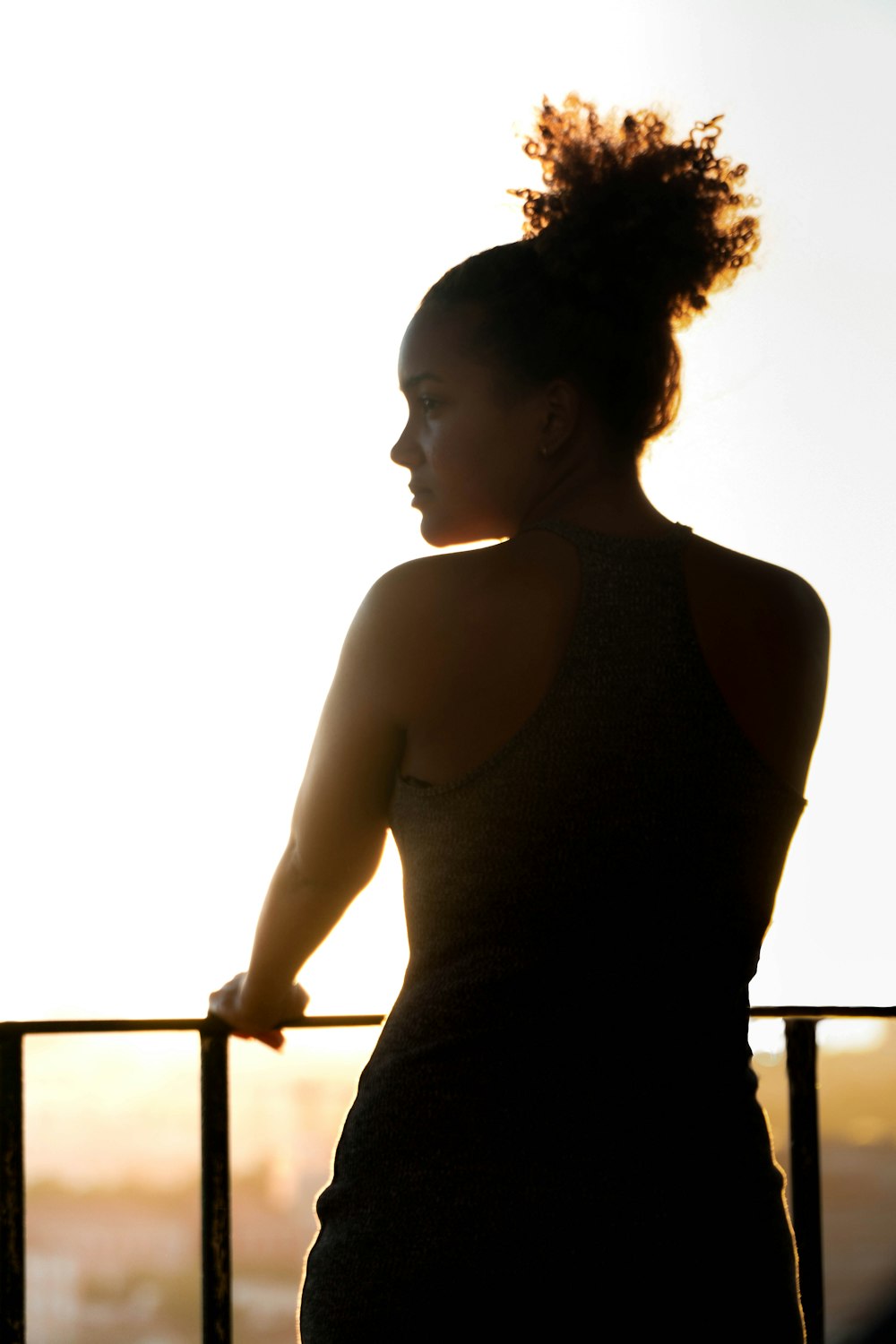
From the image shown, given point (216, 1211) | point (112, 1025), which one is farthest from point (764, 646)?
point (216, 1211)

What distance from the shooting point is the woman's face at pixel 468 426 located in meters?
0.96

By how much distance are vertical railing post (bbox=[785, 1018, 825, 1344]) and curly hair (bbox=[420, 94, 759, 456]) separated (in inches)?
38.8

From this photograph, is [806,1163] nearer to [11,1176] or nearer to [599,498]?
[11,1176]

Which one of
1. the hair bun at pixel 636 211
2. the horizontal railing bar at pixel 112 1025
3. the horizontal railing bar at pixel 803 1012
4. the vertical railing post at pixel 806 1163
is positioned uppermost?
the hair bun at pixel 636 211

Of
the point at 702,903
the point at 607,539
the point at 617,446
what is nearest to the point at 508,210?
the point at 617,446

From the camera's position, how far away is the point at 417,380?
99cm

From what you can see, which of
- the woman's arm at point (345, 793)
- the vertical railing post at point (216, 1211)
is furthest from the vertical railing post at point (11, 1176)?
the woman's arm at point (345, 793)

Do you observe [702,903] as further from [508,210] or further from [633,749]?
[508,210]

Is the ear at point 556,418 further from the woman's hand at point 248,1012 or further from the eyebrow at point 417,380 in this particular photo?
the woman's hand at point 248,1012

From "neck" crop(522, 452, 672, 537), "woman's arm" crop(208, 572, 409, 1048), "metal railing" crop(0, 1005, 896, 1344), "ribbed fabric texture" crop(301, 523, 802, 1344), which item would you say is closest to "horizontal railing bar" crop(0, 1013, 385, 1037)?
"metal railing" crop(0, 1005, 896, 1344)

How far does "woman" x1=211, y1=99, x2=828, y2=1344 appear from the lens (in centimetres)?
74

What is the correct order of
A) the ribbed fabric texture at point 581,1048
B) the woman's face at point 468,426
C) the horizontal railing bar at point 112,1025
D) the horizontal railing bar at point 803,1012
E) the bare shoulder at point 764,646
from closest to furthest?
the ribbed fabric texture at point 581,1048 < the bare shoulder at point 764,646 < the woman's face at point 468,426 < the horizontal railing bar at point 112,1025 < the horizontal railing bar at point 803,1012

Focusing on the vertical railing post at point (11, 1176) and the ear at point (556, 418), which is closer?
the ear at point (556, 418)

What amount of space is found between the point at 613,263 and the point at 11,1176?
3.85 ft
